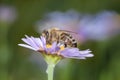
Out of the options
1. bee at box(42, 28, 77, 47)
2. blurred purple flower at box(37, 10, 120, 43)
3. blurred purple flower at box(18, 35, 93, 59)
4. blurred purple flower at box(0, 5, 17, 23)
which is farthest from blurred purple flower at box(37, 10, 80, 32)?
blurred purple flower at box(18, 35, 93, 59)

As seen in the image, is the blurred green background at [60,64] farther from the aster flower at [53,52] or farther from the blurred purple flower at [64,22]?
the aster flower at [53,52]

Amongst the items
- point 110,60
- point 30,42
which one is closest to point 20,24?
point 110,60

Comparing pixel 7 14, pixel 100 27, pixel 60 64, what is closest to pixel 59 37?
pixel 60 64

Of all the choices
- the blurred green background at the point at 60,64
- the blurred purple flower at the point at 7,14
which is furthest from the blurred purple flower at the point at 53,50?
the blurred purple flower at the point at 7,14

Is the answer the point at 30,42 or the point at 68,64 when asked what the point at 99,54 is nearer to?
the point at 68,64

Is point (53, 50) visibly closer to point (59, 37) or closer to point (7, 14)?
point (59, 37)
